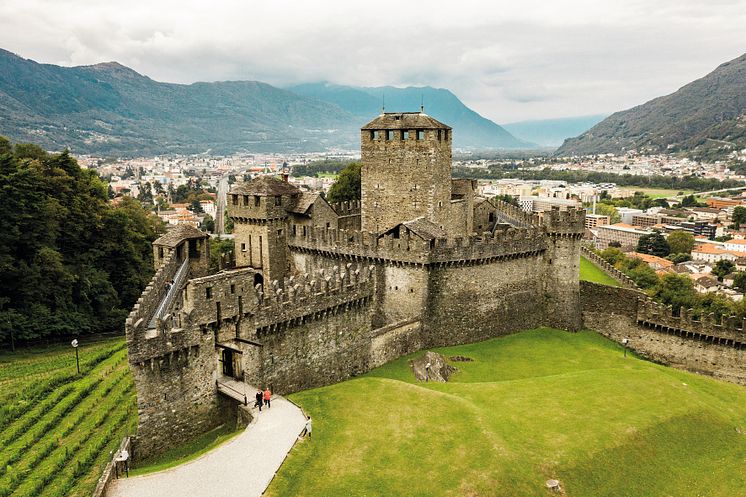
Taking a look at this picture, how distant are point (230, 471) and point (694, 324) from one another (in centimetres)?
2887

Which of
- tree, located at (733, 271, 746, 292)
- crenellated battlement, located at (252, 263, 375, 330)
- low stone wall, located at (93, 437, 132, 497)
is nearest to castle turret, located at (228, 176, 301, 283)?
crenellated battlement, located at (252, 263, 375, 330)

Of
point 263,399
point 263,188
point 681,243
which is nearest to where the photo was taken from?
point 263,399

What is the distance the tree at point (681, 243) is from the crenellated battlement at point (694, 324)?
3211 inches

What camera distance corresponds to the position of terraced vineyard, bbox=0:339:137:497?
81.2 feet

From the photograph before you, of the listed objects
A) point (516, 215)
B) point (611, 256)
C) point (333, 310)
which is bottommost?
point (611, 256)

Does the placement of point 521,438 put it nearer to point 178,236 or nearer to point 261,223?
Result: point 261,223

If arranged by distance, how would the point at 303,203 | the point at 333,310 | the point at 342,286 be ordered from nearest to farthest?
the point at 333,310, the point at 342,286, the point at 303,203

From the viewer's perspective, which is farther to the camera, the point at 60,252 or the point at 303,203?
the point at 60,252

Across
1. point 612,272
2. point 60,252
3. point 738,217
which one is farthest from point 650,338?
point 738,217

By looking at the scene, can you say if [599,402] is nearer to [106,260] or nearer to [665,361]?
[665,361]

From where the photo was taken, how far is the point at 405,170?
36156 mm

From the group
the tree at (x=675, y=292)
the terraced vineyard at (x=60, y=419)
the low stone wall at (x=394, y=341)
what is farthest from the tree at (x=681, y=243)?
the terraced vineyard at (x=60, y=419)

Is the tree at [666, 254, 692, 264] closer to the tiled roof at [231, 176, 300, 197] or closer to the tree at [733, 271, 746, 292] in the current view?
the tree at [733, 271, 746, 292]

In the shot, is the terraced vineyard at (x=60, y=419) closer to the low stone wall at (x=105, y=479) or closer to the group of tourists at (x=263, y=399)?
the low stone wall at (x=105, y=479)
